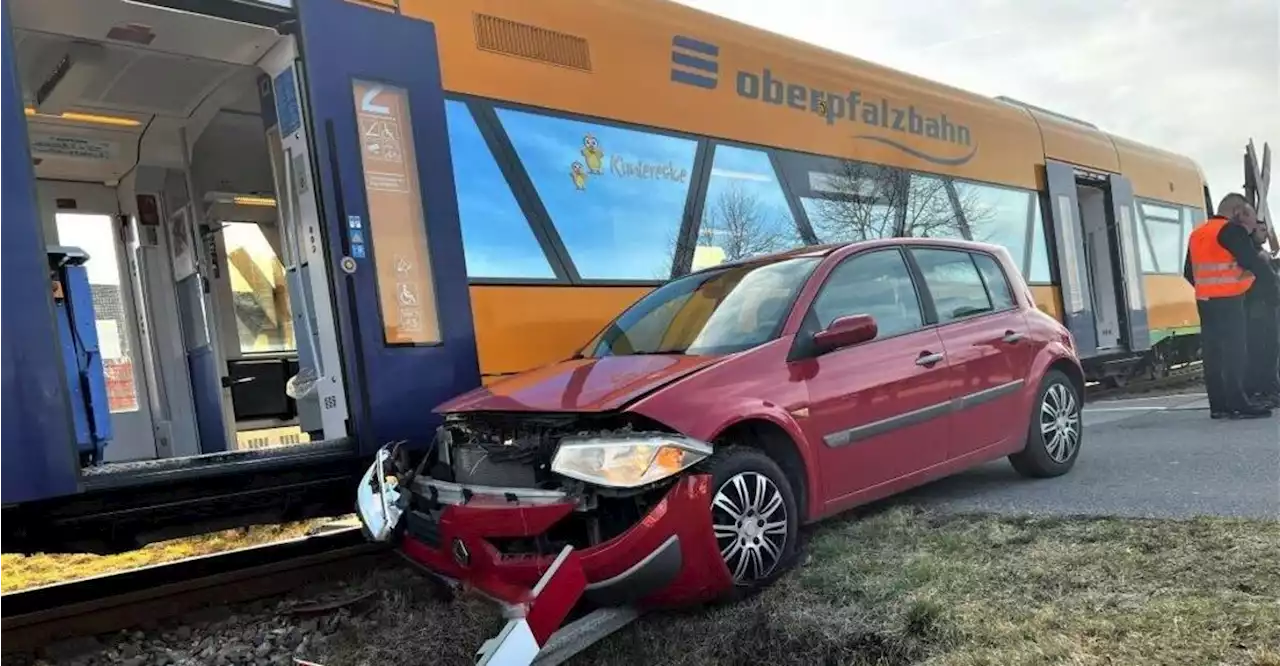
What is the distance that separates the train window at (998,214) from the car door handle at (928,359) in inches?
173

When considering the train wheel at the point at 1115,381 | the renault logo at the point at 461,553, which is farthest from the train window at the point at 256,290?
the train wheel at the point at 1115,381

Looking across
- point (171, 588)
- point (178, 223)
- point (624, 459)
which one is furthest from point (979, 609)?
point (178, 223)

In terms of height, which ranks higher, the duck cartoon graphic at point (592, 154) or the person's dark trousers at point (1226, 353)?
the duck cartoon graphic at point (592, 154)

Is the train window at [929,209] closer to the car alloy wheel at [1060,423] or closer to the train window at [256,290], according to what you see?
the car alloy wheel at [1060,423]

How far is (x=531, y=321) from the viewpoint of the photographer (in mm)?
5359

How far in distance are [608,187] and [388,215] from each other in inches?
59.5

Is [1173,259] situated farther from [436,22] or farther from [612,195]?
[436,22]

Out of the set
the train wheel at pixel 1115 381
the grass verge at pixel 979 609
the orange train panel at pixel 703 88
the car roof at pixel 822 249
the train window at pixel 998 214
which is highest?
the orange train panel at pixel 703 88

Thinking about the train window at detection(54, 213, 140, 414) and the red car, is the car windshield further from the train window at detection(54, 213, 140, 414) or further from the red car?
the train window at detection(54, 213, 140, 414)

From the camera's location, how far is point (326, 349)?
488 cm

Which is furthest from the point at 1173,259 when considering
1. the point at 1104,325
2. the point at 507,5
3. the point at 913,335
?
the point at 507,5

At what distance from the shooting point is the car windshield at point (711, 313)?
4145 millimetres

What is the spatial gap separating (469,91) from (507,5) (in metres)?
0.62

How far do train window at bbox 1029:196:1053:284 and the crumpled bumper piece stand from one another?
748cm
